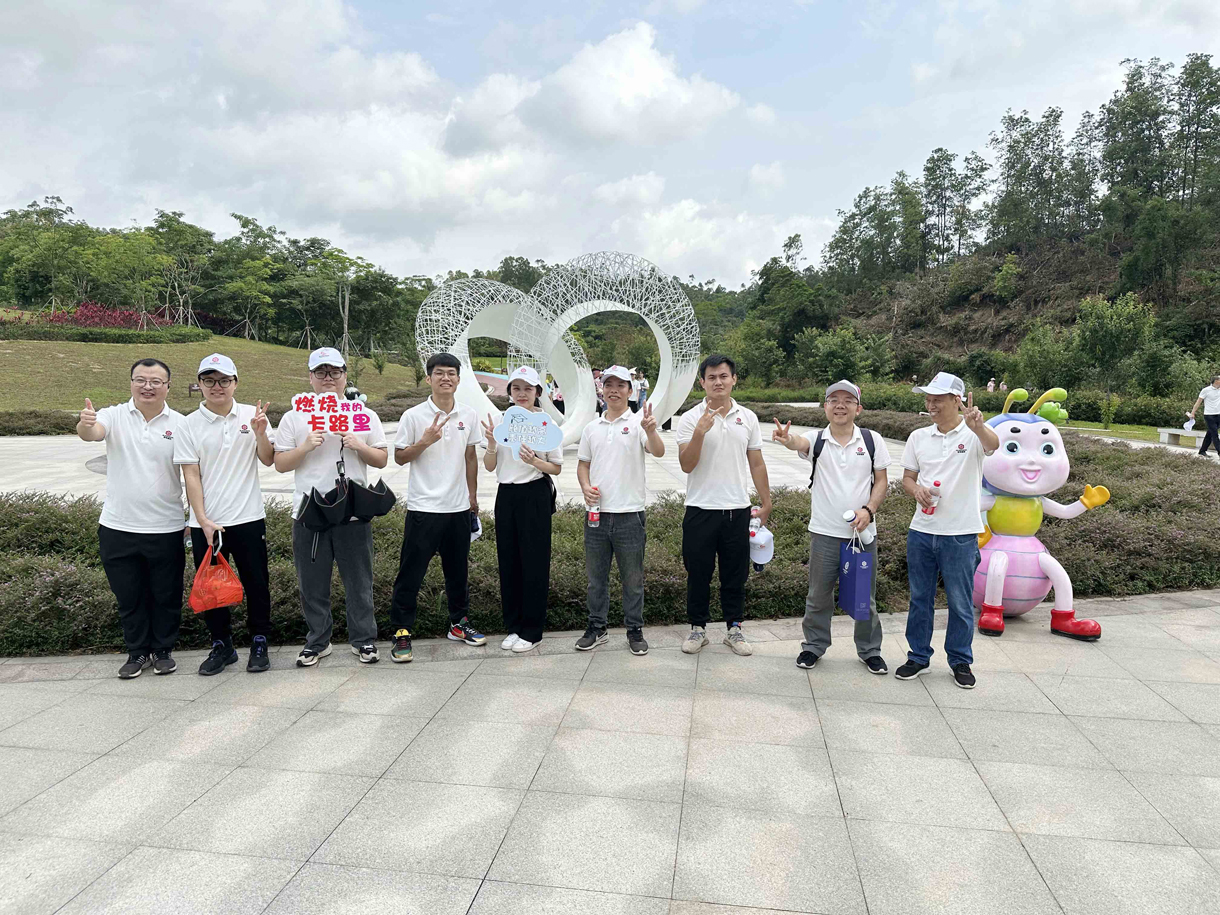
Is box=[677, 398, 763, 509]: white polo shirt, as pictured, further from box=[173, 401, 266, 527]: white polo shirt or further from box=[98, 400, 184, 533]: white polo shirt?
box=[98, 400, 184, 533]: white polo shirt

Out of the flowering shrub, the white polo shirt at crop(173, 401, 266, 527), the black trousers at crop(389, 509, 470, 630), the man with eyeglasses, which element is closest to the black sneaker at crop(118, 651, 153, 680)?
the man with eyeglasses

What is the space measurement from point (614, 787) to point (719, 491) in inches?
75.4

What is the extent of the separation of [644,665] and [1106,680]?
267cm

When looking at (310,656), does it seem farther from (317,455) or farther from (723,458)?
(723,458)

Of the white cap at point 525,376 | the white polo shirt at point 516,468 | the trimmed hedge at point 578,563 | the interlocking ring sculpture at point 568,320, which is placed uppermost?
the interlocking ring sculpture at point 568,320

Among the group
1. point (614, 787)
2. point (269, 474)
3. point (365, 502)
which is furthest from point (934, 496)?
point (269, 474)

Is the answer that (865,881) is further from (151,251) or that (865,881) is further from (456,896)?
(151,251)

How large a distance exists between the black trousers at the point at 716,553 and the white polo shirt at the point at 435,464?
1.47m

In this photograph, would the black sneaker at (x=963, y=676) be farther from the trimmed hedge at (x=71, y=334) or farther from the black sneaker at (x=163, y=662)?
the trimmed hedge at (x=71, y=334)

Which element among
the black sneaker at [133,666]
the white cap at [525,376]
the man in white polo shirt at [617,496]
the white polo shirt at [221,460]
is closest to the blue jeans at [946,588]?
the man in white polo shirt at [617,496]

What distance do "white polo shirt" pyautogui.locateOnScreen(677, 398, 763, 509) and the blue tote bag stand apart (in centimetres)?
68

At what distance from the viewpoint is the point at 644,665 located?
4273 mm

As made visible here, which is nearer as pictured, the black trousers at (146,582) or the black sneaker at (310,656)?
the black trousers at (146,582)

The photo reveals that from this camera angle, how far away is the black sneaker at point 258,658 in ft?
13.5
